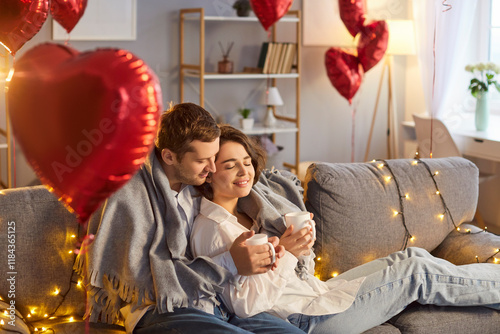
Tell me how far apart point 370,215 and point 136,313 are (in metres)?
0.97

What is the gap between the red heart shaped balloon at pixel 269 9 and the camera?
12.0 ft

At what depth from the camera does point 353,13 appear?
14.1 ft

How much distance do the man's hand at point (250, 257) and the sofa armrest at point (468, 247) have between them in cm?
92

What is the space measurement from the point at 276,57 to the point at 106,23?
117 centimetres

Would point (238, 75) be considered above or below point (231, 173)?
above

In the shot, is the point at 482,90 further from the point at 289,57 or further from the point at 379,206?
the point at 379,206

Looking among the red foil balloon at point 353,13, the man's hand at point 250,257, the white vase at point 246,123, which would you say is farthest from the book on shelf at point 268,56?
the man's hand at point 250,257

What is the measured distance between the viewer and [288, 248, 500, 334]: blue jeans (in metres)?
1.99

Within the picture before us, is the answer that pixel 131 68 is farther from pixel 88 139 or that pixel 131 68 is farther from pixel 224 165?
pixel 224 165

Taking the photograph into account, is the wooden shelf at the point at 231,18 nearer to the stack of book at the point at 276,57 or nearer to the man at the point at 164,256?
the stack of book at the point at 276,57

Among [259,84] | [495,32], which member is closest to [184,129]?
[259,84]

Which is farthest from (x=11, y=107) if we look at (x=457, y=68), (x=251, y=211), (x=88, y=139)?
(x=457, y=68)

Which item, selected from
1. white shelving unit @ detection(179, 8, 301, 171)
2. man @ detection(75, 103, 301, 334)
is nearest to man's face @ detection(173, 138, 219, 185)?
man @ detection(75, 103, 301, 334)

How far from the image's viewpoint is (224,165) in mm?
2061
